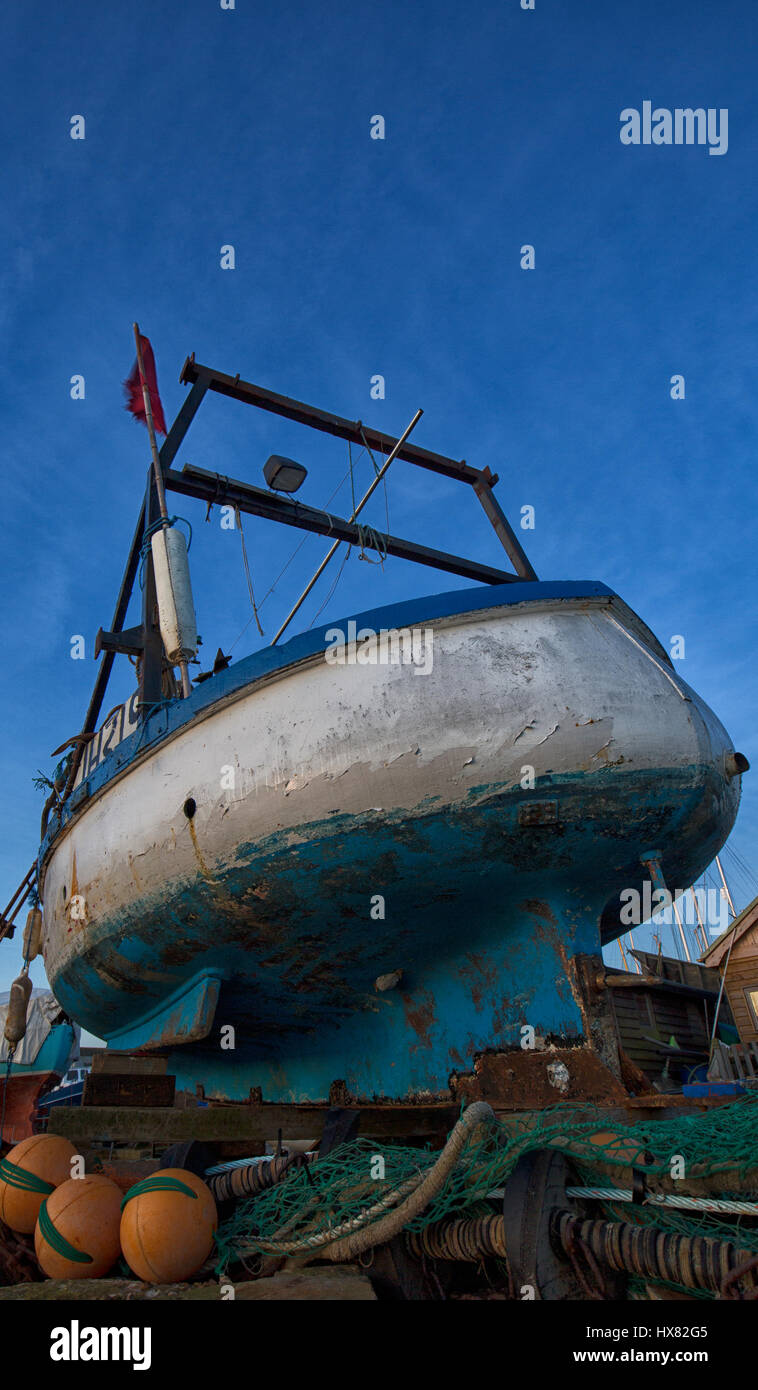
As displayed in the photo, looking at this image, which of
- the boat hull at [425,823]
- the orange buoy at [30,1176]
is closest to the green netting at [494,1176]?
the orange buoy at [30,1176]

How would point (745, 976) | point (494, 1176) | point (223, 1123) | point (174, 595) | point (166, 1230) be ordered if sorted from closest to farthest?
1. point (166, 1230)
2. point (494, 1176)
3. point (223, 1123)
4. point (174, 595)
5. point (745, 976)

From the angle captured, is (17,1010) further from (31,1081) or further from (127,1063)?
Answer: (31,1081)

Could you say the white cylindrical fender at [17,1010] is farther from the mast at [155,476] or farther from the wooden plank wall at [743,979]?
the wooden plank wall at [743,979]

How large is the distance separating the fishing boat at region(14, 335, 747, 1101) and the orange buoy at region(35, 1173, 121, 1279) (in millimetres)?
1843

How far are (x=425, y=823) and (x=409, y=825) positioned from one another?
0.09 metres

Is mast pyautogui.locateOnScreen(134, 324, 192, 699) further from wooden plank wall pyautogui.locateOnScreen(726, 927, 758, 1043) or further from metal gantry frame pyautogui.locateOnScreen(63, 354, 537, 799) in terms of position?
wooden plank wall pyautogui.locateOnScreen(726, 927, 758, 1043)

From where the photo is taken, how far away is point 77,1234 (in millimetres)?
2613

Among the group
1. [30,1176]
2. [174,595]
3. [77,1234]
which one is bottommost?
[77,1234]

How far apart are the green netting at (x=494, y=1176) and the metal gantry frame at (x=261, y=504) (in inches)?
158

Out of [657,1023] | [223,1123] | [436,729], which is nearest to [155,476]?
[436,729]

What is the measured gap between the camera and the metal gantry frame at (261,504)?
22.6 ft

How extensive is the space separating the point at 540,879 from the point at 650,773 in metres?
0.84
